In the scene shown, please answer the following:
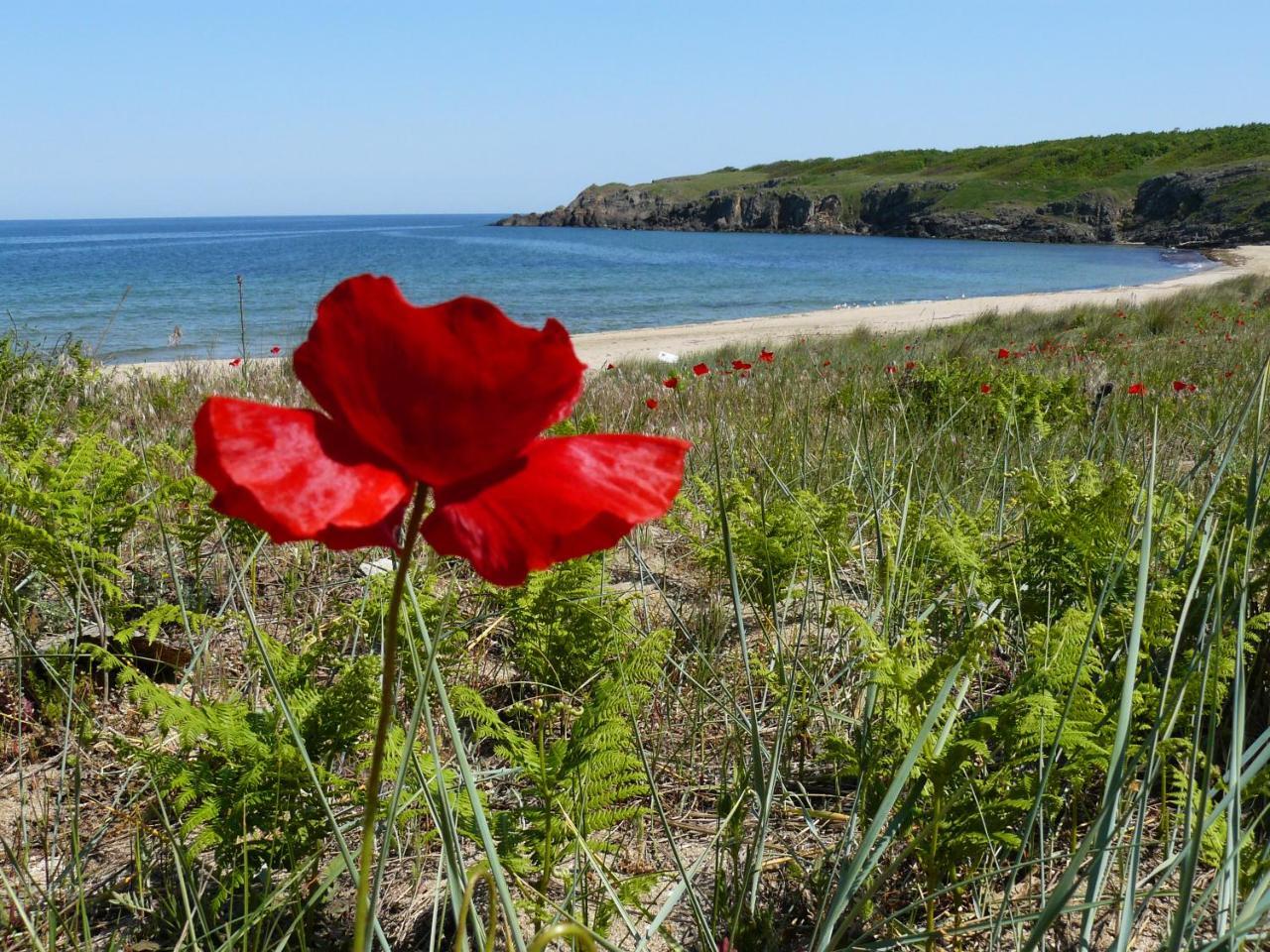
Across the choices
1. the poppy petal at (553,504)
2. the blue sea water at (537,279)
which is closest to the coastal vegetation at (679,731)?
the poppy petal at (553,504)

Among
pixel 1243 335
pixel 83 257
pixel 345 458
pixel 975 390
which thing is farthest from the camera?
pixel 83 257

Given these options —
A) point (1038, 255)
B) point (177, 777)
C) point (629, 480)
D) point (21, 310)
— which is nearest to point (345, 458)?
point (629, 480)

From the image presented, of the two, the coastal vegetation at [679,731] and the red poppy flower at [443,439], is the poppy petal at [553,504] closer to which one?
the red poppy flower at [443,439]

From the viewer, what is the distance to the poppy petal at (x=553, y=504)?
1.77ft

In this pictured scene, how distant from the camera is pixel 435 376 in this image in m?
0.54

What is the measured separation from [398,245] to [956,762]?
3024 inches

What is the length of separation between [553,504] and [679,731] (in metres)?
1.71

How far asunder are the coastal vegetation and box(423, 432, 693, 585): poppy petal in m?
0.25

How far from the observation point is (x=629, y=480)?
0.56 metres

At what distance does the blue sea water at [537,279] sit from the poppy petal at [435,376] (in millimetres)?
10507

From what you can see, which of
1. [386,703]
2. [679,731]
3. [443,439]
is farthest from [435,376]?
[679,731]

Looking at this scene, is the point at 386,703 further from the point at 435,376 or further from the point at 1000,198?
the point at 1000,198

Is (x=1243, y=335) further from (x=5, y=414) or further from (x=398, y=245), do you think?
(x=398, y=245)

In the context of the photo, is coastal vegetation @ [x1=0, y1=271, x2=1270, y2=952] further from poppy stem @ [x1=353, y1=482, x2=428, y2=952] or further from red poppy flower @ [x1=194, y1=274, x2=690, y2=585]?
red poppy flower @ [x1=194, y1=274, x2=690, y2=585]
